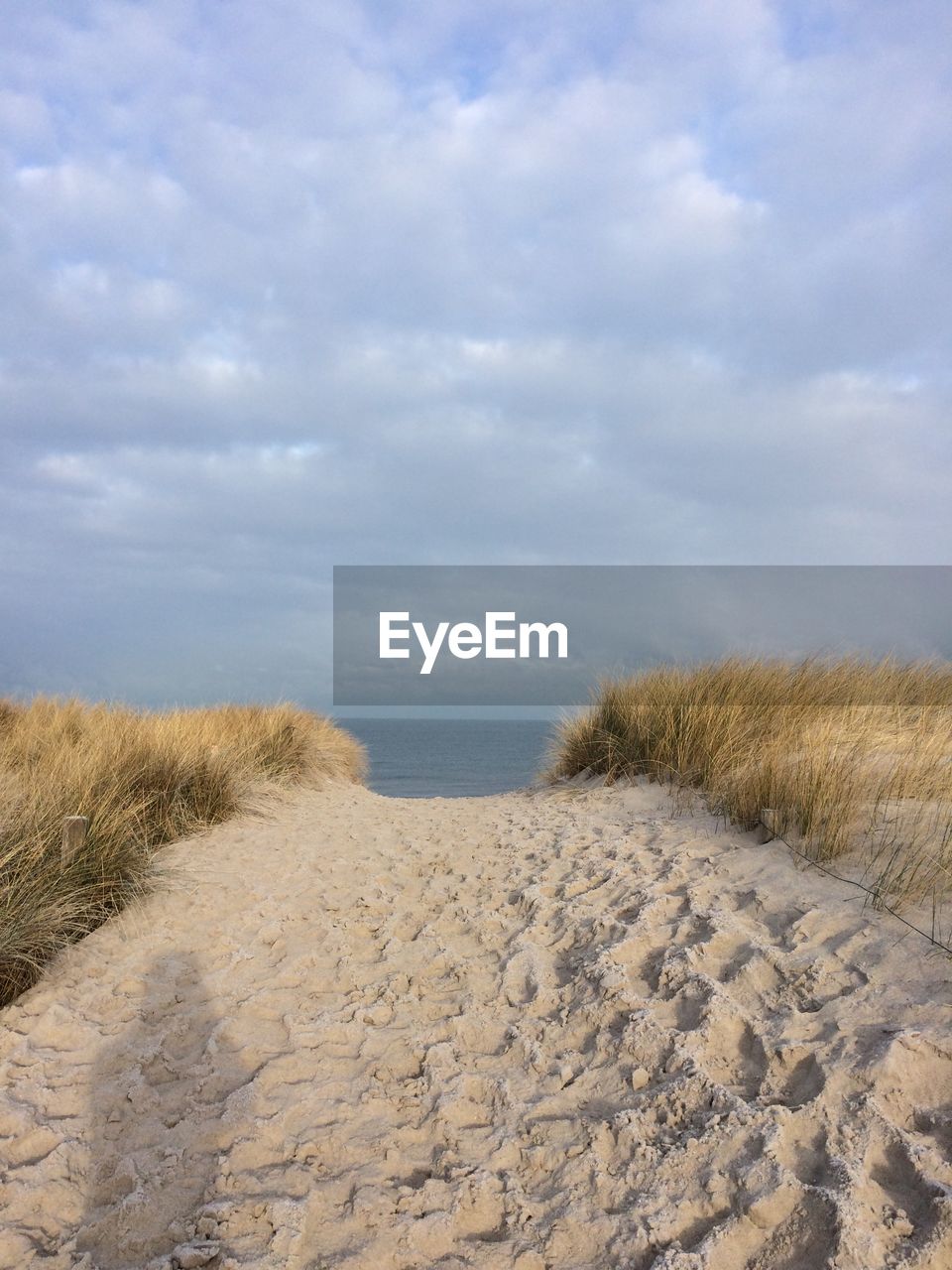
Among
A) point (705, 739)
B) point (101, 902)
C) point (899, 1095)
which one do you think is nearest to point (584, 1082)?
point (899, 1095)

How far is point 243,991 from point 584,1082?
195cm

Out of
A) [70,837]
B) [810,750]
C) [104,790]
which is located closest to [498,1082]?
[70,837]

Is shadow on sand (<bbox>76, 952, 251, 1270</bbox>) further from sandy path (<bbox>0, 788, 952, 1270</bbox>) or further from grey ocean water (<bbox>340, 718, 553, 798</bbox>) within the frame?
grey ocean water (<bbox>340, 718, 553, 798</bbox>)

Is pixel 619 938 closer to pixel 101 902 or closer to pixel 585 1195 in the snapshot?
pixel 585 1195

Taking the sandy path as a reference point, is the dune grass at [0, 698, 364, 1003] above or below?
above

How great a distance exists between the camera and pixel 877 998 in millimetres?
3441

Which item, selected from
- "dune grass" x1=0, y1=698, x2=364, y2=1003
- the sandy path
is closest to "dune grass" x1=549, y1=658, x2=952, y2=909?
the sandy path

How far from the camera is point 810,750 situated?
5977mm

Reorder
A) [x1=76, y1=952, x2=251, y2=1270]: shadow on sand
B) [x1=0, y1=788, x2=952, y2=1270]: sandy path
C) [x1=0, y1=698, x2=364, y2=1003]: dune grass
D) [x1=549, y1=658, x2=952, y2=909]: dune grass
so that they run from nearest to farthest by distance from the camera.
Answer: [x1=0, y1=788, x2=952, y2=1270]: sandy path, [x1=76, y1=952, x2=251, y2=1270]: shadow on sand, [x1=0, y1=698, x2=364, y2=1003]: dune grass, [x1=549, y1=658, x2=952, y2=909]: dune grass

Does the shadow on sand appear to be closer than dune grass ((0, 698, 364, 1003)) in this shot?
Yes

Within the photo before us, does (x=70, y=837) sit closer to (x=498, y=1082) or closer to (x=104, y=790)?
(x=104, y=790)

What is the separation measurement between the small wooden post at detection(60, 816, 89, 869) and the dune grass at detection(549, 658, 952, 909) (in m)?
4.65

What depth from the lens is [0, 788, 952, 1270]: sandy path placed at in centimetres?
263

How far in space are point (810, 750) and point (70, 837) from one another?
5.26 meters
